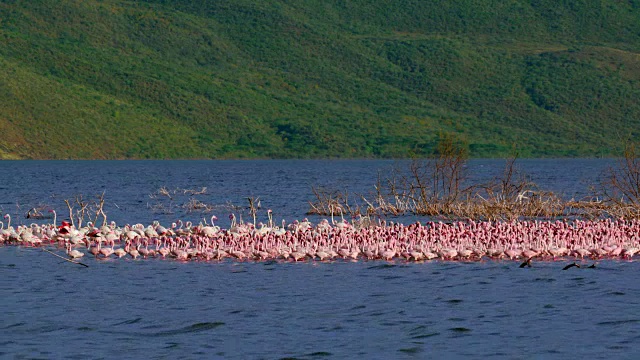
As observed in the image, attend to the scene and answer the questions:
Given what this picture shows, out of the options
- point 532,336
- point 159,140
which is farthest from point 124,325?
point 159,140

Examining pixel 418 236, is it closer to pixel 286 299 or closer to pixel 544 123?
pixel 286 299

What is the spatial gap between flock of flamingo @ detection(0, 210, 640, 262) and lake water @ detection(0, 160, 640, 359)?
0.59 meters

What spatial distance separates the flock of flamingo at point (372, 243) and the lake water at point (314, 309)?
594 millimetres

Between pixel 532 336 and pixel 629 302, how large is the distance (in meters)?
4.13

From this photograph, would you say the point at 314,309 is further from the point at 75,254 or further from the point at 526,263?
the point at 75,254

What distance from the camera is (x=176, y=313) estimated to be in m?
22.5

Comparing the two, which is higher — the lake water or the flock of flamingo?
the flock of flamingo

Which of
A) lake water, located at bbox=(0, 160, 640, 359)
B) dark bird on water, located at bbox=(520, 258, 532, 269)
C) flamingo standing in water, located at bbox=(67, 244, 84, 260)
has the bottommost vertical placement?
lake water, located at bbox=(0, 160, 640, 359)

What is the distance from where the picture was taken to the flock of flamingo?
29.7 m

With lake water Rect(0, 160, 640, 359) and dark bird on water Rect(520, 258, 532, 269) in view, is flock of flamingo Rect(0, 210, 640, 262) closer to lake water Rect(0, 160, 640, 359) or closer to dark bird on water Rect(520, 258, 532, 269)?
dark bird on water Rect(520, 258, 532, 269)

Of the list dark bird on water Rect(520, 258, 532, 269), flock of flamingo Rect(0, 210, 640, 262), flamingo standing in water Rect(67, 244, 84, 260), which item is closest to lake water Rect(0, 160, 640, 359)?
dark bird on water Rect(520, 258, 532, 269)

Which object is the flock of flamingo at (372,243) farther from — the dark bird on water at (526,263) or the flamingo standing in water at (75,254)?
the dark bird on water at (526,263)

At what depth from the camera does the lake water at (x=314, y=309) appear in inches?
754

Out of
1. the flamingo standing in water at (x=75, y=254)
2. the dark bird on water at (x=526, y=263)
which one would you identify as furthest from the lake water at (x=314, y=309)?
the flamingo standing in water at (x=75, y=254)
